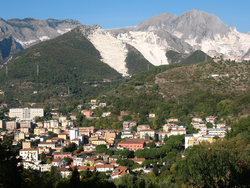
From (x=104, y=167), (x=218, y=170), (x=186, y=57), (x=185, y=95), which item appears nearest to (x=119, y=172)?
(x=104, y=167)

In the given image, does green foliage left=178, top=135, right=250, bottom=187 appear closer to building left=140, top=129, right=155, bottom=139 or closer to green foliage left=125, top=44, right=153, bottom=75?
building left=140, top=129, right=155, bottom=139

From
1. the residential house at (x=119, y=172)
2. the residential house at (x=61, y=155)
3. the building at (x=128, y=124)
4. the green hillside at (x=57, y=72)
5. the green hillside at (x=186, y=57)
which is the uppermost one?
the green hillside at (x=186, y=57)

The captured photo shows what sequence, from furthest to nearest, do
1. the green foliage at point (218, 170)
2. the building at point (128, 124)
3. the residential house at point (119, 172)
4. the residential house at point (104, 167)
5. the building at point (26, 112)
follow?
the building at point (26, 112) → the building at point (128, 124) → the residential house at point (104, 167) → the residential house at point (119, 172) → the green foliage at point (218, 170)

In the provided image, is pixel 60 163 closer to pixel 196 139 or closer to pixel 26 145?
pixel 26 145

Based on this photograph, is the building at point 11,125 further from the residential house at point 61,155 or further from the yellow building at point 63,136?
the residential house at point 61,155

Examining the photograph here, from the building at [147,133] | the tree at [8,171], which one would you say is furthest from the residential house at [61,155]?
the tree at [8,171]
